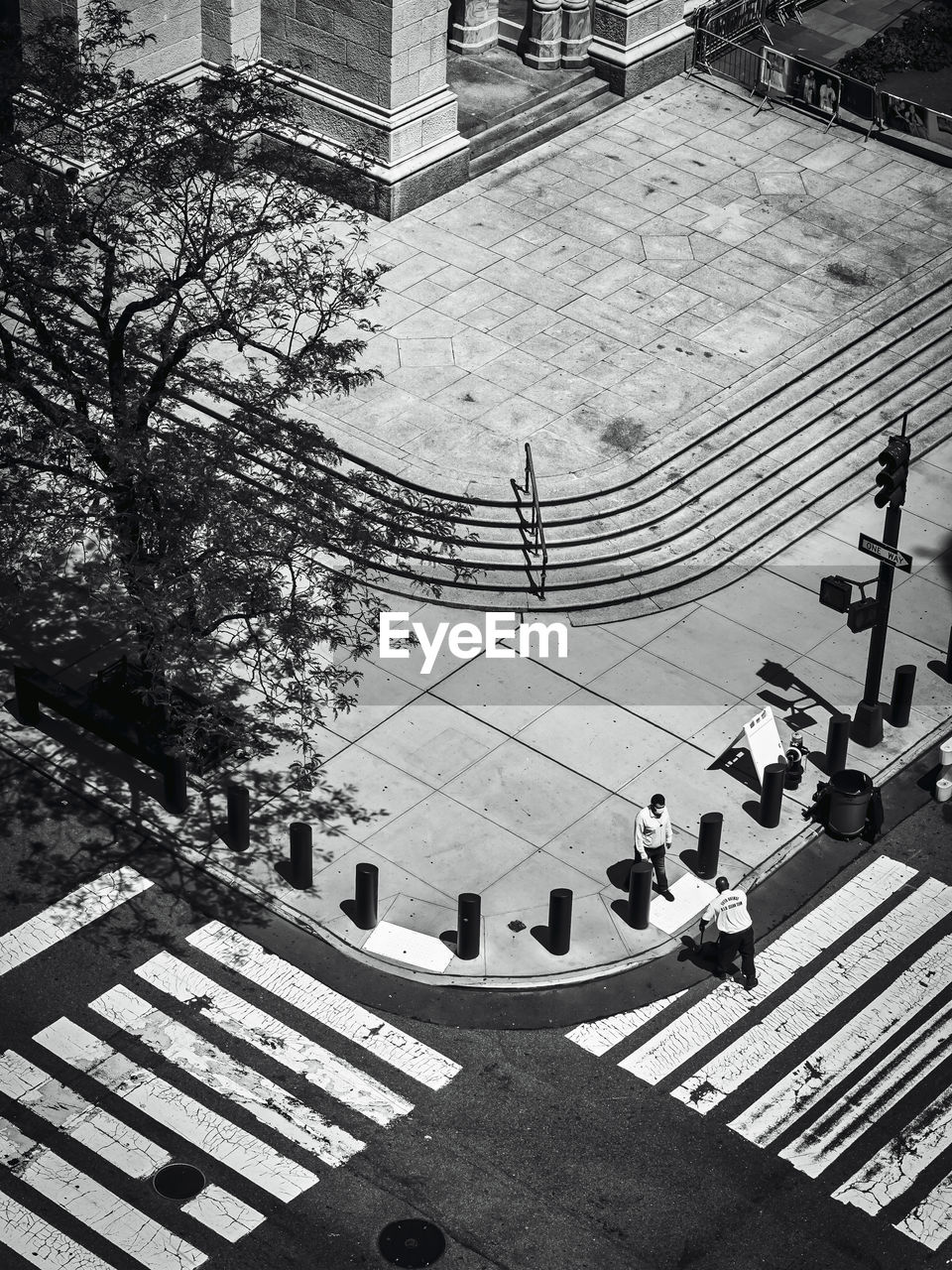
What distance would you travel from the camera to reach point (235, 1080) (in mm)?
19094

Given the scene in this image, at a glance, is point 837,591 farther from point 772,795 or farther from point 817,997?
point 817,997

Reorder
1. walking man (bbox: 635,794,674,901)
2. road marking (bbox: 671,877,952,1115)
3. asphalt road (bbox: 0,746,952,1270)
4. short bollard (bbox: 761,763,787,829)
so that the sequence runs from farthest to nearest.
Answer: short bollard (bbox: 761,763,787,829) → walking man (bbox: 635,794,674,901) → road marking (bbox: 671,877,952,1115) → asphalt road (bbox: 0,746,952,1270)

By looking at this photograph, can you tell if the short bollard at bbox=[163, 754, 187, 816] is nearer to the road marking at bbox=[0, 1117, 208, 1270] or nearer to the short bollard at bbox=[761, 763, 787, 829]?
the road marking at bbox=[0, 1117, 208, 1270]

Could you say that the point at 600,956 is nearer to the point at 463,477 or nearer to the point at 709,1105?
the point at 709,1105

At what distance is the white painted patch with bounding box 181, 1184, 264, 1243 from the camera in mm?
17594

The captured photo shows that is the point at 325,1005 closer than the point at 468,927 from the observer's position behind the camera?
Yes

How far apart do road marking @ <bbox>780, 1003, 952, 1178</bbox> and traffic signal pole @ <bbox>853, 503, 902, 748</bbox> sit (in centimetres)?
416

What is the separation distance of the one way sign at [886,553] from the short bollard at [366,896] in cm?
653

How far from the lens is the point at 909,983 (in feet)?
67.0

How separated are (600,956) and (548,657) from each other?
4.90 meters

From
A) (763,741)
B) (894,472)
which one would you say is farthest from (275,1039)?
(894,472)

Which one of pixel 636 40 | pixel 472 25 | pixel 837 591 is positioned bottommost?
pixel 837 591

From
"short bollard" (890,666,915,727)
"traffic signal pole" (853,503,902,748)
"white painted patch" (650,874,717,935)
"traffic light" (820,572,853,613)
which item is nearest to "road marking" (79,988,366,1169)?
"white painted patch" (650,874,717,935)

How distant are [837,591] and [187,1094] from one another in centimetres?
907
